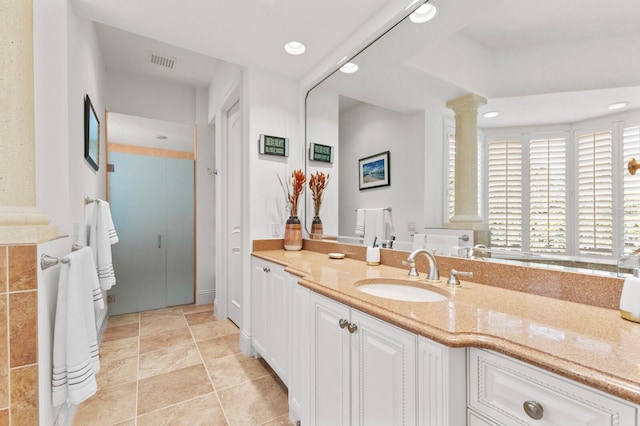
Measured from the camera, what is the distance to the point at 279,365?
181 centimetres

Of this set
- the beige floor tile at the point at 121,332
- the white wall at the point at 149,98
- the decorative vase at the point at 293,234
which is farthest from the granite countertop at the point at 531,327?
the white wall at the point at 149,98

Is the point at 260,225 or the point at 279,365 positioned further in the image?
the point at 260,225

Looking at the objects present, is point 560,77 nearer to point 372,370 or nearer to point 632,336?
point 632,336

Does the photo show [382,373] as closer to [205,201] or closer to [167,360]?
[167,360]

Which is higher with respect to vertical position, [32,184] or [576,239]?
[32,184]

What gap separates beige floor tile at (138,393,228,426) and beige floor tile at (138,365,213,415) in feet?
0.18

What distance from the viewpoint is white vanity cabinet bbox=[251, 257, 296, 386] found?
1699mm

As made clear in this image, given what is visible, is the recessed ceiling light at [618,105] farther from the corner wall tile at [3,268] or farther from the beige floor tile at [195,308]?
the beige floor tile at [195,308]

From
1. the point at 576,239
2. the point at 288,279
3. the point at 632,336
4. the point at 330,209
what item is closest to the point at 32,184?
the point at 288,279

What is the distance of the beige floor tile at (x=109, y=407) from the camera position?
1597 mm

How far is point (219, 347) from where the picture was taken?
248cm

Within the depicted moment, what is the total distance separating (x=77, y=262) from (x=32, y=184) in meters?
0.36

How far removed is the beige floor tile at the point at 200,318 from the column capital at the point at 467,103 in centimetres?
303

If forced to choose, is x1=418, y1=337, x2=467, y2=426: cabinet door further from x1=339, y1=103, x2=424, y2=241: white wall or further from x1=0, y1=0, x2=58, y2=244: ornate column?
x1=0, y1=0, x2=58, y2=244: ornate column
